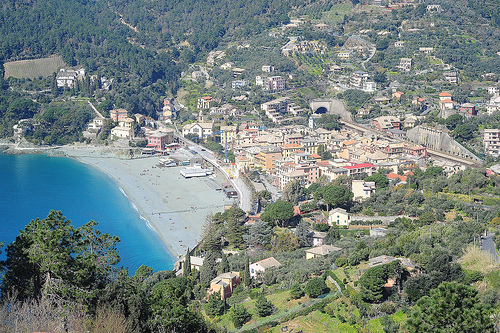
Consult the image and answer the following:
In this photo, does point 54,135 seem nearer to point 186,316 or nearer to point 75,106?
point 75,106

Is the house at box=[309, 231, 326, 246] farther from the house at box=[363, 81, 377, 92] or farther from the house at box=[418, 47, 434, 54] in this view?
the house at box=[418, 47, 434, 54]

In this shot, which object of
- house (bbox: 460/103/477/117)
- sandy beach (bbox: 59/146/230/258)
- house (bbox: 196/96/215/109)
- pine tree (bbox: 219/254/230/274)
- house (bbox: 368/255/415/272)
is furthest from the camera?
house (bbox: 196/96/215/109)

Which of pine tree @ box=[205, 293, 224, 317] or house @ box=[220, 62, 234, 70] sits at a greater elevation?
pine tree @ box=[205, 293, 224, 317]

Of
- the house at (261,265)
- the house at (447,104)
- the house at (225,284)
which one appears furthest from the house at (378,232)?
the house at (447,104)

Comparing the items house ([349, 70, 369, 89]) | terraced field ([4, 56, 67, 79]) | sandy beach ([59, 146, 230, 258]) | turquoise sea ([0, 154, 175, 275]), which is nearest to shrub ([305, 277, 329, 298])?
turquoise sea ([0, 154, 175, 275])

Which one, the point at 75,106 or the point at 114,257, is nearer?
the point at 114,257

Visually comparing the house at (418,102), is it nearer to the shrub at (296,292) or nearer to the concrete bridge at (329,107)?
the concrete bridge at (329,107)

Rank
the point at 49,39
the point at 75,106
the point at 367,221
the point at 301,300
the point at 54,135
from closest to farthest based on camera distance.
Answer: the point at 301,300
the point at 367,221
the point at 54,135
the point at 75,106
the point at 49,39

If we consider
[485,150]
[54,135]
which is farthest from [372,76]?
[54,135]
